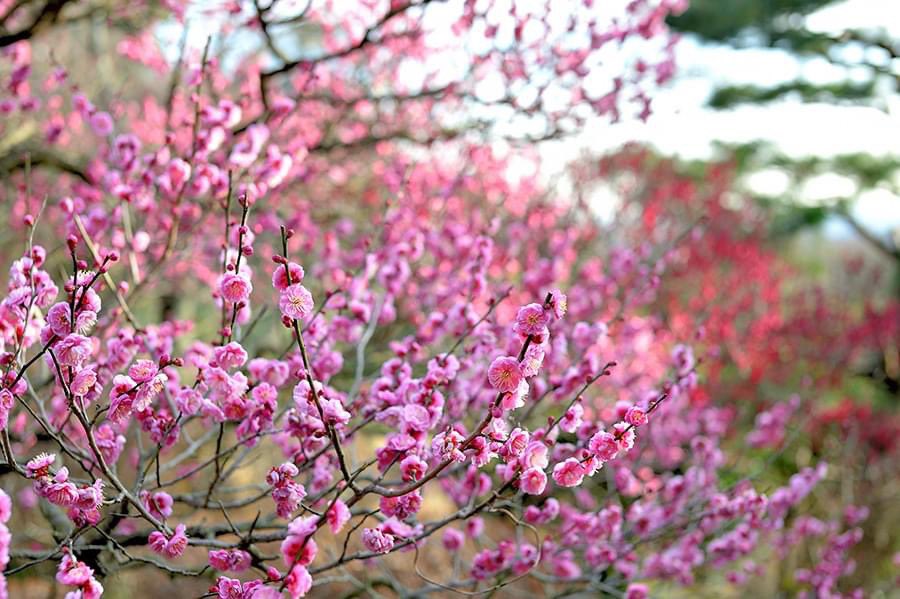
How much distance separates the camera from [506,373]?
1.53 m

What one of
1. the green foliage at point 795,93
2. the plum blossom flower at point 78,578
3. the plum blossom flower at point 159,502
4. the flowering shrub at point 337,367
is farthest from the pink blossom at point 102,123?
the green foliage at point 795,93

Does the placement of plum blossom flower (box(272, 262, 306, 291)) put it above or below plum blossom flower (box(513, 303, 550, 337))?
above

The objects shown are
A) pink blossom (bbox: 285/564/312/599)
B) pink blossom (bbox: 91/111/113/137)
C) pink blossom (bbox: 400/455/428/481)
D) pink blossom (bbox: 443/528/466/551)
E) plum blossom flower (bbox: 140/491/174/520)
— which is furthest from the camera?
pink blossom (bbox: 91/111/113/137)

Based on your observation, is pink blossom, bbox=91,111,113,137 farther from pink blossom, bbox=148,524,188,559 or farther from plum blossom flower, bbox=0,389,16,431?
pink blossom, bbox=148,524,188,559

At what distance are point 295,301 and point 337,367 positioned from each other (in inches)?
41.8

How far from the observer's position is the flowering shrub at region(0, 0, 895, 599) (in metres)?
1.65

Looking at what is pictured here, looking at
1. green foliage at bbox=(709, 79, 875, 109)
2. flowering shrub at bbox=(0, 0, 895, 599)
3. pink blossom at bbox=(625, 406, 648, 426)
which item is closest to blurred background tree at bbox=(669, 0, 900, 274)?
green foliage at bbox=(709, 79, 875, 109)

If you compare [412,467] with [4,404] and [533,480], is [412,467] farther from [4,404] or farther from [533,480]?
[4,404]

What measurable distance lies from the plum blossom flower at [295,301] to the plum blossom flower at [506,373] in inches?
16.0

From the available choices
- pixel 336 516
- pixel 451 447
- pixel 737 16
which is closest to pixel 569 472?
pixel 451 447

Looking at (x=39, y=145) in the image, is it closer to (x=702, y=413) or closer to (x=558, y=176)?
(x=558, y=176)

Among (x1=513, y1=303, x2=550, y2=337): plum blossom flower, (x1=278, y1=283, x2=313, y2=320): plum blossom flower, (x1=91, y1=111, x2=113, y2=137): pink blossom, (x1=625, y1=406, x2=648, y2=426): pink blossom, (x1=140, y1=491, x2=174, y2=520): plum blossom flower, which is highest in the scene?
(x1=91, y1=111, x2=113, y2=137): pink blossom

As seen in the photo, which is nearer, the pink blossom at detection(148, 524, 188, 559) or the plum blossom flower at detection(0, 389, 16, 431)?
the plum blossom flower at detection(0, 389, 16, 431)

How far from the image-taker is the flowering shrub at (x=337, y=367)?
1.65m
